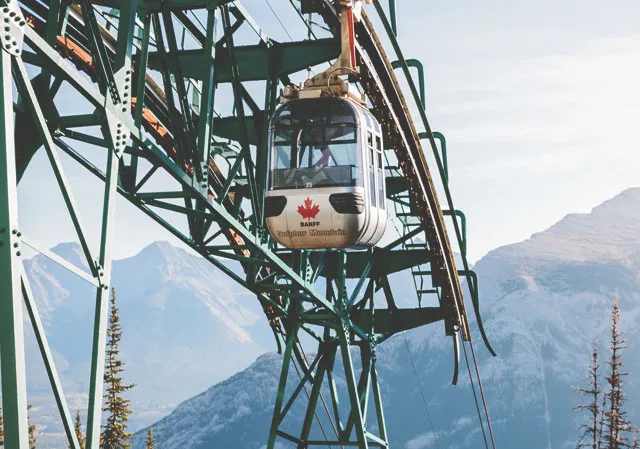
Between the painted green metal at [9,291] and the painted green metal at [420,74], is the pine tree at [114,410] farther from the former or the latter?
the painted green metal at [9,291]

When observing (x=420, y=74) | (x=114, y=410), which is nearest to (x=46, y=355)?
(x=420, y=74)

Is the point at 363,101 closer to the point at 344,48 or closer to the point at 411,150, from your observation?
the point at 344,48

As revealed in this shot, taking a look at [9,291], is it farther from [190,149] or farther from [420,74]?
[420,74]

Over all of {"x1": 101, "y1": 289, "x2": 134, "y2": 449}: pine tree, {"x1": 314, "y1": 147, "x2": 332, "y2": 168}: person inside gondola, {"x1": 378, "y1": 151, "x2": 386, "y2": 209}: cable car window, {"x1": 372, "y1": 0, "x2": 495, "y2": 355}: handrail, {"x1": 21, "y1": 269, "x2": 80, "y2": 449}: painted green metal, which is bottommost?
{"x1": 101, "y1": 289, "x2": 134, "y2": 449}: pine tree

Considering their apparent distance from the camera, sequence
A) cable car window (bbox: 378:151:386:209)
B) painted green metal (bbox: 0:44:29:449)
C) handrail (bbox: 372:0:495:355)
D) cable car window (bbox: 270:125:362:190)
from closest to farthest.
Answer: painted green metal (bbox: 0:44:29:449)
cable car window (bbox: 270:125:362:190)
cable car window (bbox: 378:151:386:209)
handrail (bbox: 372:0:495:355)

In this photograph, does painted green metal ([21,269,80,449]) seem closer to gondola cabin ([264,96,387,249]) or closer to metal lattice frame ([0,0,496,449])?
metal lattice frame ([0,0,496,449])

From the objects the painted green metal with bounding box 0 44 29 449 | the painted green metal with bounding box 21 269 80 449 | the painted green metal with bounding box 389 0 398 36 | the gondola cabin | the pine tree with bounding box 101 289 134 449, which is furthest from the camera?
the pine tree with bounding box 101 289 134 449

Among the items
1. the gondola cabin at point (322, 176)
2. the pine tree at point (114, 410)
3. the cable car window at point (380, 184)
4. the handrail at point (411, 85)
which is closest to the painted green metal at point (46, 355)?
the gondola cabin at point (322, 176)

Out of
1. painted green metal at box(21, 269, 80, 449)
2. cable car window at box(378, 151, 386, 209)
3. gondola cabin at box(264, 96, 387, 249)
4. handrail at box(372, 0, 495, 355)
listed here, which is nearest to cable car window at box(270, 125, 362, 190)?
gondola cabin at box(264, 96, 387, 249)
